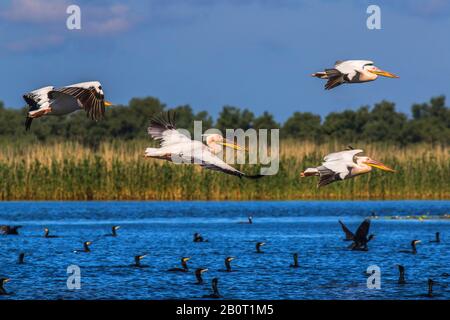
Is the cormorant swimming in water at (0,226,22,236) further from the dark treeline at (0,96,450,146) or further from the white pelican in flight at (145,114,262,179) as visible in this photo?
the dark treeline at (0,96,450,146)

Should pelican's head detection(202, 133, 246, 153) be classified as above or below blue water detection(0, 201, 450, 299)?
above

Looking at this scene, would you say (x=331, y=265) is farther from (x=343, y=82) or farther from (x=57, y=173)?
(x=57, y=173)

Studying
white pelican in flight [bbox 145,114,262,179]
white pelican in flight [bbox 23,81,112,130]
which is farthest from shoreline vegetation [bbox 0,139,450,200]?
white pelican in flight [bbox 23,81,112,130]

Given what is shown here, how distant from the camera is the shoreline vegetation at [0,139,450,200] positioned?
38906mm

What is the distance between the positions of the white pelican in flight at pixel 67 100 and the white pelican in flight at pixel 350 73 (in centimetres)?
249

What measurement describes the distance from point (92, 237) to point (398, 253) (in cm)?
845

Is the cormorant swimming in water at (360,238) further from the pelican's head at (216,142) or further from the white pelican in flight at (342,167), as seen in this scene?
the pelican's head at (216,142)

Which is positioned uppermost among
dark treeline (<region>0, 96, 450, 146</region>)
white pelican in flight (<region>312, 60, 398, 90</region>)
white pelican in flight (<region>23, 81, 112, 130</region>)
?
dark treeline (<region>0, 96, 450, 146</region>)

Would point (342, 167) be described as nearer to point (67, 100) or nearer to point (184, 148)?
point (184, 148)

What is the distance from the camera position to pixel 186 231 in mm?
32688

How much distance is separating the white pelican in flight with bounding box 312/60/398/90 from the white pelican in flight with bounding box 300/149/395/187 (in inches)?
41.2

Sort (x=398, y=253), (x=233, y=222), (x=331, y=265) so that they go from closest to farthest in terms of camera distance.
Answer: (x=331, y=265) < (x=398, y=253) < (x=233, y=222)

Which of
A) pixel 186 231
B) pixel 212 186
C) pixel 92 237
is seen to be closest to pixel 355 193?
pixel 212 186

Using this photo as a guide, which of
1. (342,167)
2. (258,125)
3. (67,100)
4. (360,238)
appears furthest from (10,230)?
(258,125)
